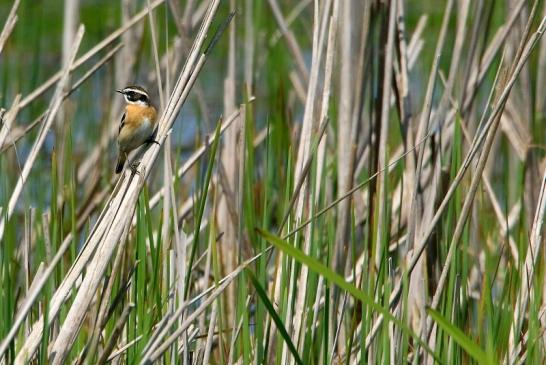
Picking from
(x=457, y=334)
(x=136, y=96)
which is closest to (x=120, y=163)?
(x=136, y=96)

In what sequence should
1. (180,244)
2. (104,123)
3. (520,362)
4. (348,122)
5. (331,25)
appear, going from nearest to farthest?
(180,244), (520,362), (331,25), (348,122), (104,123)

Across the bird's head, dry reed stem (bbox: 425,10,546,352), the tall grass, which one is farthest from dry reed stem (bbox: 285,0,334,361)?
the bird's head

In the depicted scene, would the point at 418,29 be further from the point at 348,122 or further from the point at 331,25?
the point at 331,25

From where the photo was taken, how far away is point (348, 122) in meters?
3.41

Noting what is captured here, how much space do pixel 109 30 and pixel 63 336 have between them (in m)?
3.89

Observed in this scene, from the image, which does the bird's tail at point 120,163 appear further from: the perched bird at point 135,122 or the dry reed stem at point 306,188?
the dry reed stem at point 306,188

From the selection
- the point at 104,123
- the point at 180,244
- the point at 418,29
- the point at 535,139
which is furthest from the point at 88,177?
the point at 180,244

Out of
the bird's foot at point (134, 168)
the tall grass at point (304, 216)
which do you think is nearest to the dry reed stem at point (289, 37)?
the tall grass at point (304, 216)

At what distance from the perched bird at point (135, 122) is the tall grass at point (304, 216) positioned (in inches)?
9.2

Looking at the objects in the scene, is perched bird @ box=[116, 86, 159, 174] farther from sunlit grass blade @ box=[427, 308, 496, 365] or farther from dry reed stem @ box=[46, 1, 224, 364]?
sunlit grass blade @ box=[427, 308, 496, 365]

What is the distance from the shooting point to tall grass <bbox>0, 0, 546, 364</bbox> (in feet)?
8.13

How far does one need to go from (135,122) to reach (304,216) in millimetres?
963

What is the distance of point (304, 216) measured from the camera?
124 inches

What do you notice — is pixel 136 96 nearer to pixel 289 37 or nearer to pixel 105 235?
pixel 289 37
